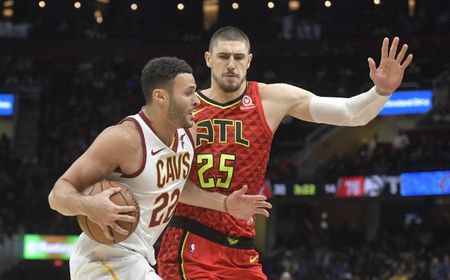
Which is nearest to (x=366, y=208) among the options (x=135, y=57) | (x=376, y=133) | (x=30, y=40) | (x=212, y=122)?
(x=376, y=133)

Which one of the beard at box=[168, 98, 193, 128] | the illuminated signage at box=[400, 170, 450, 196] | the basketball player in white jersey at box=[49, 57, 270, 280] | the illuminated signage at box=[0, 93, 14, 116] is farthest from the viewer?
the illuminated signage at box=[0, 93, 14, 116]

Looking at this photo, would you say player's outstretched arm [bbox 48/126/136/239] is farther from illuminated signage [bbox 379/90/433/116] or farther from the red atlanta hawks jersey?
illuminated signage [bbox 379/90/433/116]

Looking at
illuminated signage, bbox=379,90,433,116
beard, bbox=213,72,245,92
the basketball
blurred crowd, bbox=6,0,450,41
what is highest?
blurred crowd, bbox=6,0,450,41

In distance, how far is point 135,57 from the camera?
3025 cm

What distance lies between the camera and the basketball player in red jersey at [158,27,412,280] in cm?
616

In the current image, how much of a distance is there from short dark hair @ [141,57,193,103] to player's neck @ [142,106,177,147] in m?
0.09

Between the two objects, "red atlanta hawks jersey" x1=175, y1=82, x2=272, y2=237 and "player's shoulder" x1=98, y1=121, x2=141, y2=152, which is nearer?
"player's shoulder" x1=98, y1=121, x2=141, y2=152

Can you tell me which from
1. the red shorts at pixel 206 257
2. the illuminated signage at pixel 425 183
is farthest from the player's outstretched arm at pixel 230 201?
the illuminated signage at pixel 425 183

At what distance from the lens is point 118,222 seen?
15.8ft

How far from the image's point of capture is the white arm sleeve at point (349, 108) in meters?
6.09

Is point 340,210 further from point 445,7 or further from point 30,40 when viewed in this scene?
point 30,40

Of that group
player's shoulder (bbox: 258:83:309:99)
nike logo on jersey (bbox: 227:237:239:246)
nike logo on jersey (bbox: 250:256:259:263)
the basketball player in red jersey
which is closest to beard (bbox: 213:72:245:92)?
the basketball player in red jersey

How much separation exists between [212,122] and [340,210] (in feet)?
76.8

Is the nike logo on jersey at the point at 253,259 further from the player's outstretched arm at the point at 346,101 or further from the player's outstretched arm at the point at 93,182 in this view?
the player's outstretched arm at the point at 93,182
